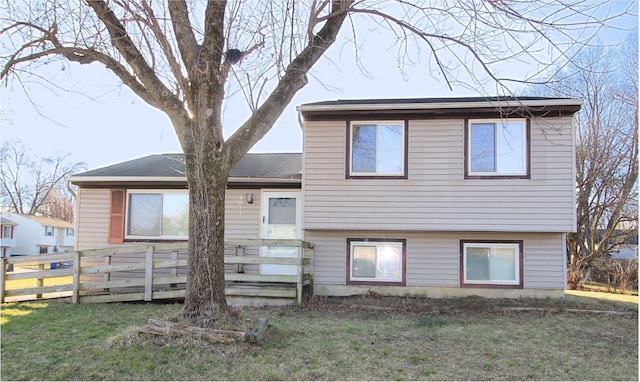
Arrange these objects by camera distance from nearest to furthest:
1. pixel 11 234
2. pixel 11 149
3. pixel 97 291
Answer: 1. pixel 97 291
2. pixel 11 149
3. pixel 11 234

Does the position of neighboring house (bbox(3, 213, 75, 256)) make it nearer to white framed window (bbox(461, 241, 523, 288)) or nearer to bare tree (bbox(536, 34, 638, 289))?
bare tree (bbox(536, 34, 638, 289))

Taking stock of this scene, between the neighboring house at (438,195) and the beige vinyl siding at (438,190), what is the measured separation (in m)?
0.02

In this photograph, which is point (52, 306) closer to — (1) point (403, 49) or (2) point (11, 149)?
(1) point (403, 49)

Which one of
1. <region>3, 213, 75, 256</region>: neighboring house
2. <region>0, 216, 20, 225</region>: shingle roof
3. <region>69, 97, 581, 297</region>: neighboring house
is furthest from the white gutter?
<region>3, 213, 75, 256</region>: neighboring house

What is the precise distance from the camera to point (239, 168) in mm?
10945

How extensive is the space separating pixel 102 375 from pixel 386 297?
19.3 ft

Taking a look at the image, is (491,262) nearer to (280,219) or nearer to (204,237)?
(280,219)

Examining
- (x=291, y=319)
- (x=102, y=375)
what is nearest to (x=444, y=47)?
(x=291, y=319)

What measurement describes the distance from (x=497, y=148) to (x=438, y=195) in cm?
148

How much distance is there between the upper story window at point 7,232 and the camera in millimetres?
38750

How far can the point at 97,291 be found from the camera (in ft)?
31.6

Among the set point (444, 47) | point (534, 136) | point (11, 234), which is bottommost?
point (11, 234)

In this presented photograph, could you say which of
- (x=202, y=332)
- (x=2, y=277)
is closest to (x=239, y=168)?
(x=2, y=277)

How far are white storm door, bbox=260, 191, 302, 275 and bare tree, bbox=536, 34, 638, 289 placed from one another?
10.6 metres
